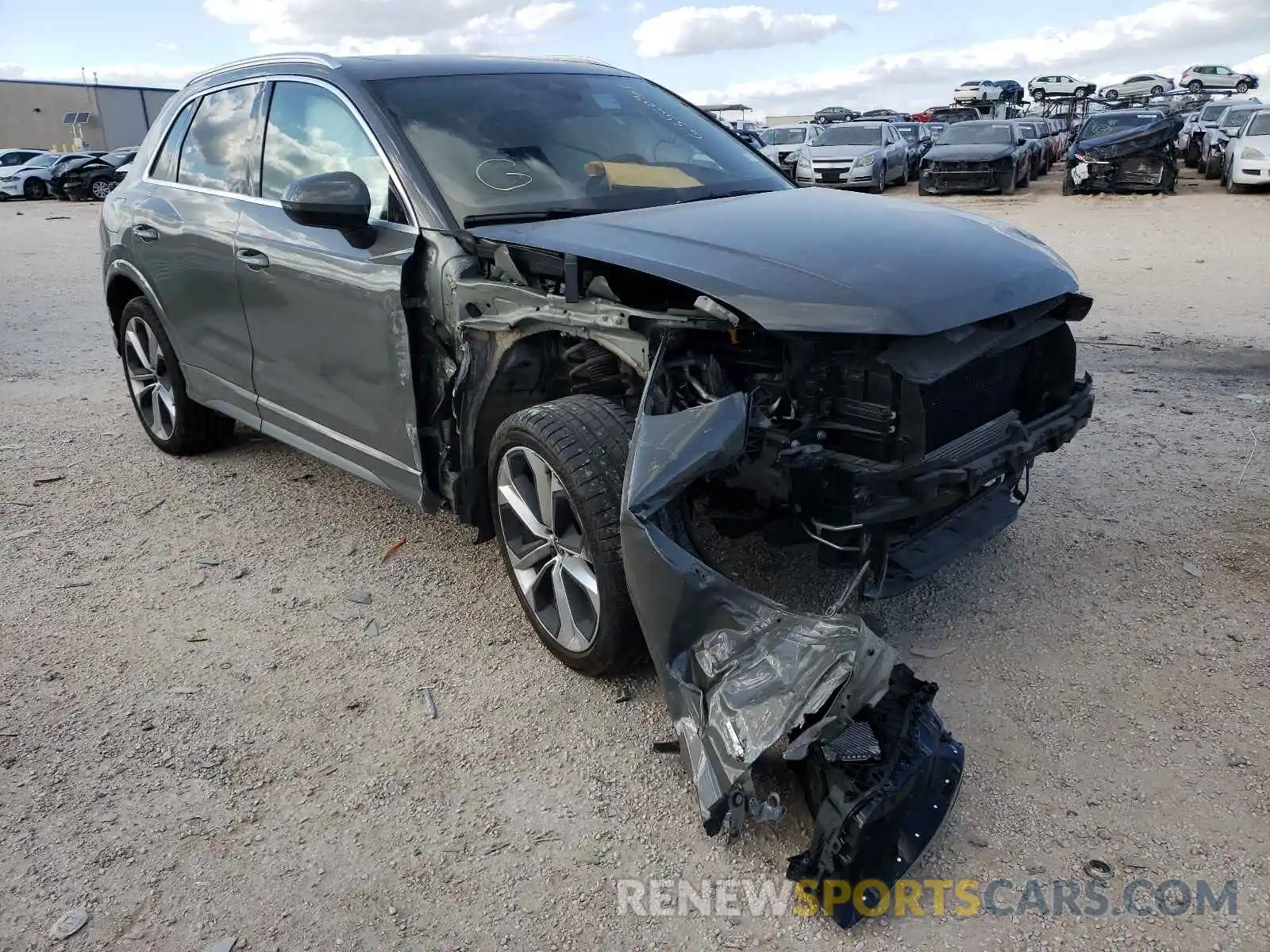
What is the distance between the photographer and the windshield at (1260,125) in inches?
683

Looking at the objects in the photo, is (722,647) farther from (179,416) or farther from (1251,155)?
(1251,155)

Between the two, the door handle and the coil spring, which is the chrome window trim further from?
the coil spring

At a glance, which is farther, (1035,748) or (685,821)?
(1035,748)

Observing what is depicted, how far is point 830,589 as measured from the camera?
3.52m

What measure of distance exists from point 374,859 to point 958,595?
2.20 m

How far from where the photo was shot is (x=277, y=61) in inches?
158

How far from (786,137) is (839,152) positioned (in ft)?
15.7

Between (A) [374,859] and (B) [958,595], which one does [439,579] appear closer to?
(A) [374,859]

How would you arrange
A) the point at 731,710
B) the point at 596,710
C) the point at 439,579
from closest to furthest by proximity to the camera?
1. the point at 731,710
2. the point at 596,710
3. the point at 439,579

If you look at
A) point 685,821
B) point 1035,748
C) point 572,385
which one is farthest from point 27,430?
point 1035,748

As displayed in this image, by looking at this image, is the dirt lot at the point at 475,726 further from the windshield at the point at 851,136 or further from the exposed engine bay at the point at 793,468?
the windshield at the point at 851,136

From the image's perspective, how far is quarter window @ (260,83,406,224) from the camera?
11.3ft

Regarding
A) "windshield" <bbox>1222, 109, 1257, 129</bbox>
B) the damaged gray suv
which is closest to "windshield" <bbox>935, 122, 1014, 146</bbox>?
"windshield" <bbox>1222, 109, 1257, 129</bbox>

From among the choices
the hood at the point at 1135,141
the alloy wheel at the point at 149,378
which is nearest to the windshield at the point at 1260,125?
the hood at the point at 1135,141
